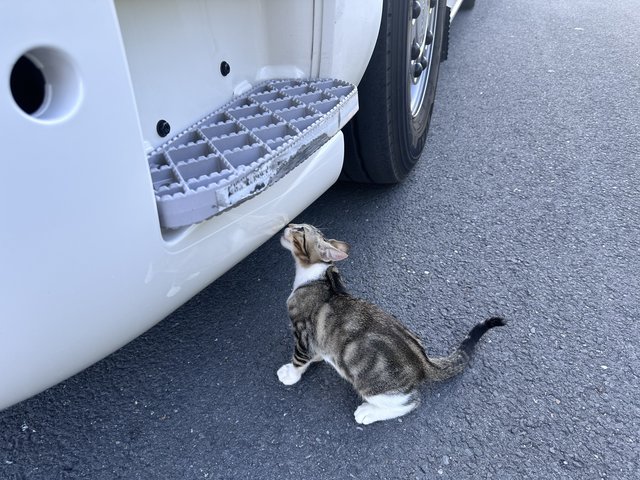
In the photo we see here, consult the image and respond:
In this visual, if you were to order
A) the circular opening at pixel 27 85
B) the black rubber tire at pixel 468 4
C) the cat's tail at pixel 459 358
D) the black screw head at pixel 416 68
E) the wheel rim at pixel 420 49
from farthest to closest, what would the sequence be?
1. the black rubber tire at pixel 468 4
2. the black screw head at pixel 416 68
3. the wheel rim at pixel 420 49
4. the cat's tail at pixel 459 358
5. the circular opening at pixel 27 85

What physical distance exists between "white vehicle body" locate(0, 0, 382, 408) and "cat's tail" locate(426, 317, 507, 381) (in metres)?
0.72

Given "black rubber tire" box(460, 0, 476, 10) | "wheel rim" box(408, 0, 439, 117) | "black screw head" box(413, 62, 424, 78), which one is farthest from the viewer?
"black rubber tire" box(460, 0, 476, 10)

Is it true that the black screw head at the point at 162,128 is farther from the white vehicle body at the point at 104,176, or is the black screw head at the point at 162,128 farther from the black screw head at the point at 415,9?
the black screw head at the point at 415,9

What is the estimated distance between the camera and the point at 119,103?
1.03 meters

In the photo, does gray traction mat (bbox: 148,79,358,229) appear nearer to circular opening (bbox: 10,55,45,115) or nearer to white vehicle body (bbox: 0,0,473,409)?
white vehicle body (bbox: 0,0,473,409)

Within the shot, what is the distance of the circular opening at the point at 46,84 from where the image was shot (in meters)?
0.91

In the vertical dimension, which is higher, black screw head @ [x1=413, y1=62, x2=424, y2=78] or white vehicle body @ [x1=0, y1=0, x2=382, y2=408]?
white vehicle body @ [x1=0, y1=0, x2=382, y2=408]

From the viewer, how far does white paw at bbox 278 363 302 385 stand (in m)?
1.91

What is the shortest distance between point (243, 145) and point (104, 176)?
47 centimetres

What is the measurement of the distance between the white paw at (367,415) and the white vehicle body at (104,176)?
2.21 feet

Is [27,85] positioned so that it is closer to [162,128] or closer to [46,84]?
[46,84]

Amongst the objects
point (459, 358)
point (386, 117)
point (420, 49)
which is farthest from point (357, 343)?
point (420, 49)

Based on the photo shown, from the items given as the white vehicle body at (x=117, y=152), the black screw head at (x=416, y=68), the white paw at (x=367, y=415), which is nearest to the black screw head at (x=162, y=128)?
the white vehicle body at (x=117, y=152)

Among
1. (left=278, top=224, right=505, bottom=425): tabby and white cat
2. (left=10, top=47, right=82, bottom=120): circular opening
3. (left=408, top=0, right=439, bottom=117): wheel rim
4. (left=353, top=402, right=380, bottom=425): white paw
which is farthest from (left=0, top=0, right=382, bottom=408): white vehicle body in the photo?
(left=408, top=0, right=439, bottom=117): wheel rim
